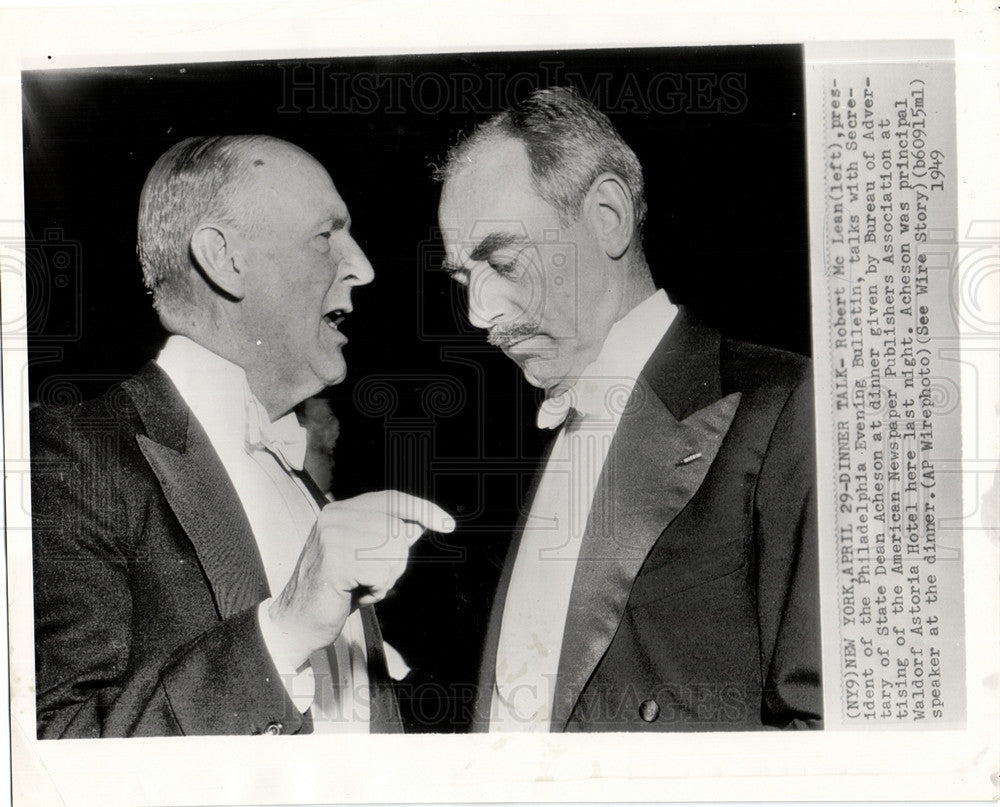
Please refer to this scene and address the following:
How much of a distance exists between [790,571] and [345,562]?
26.0 inches

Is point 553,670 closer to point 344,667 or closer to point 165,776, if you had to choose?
point 344,667

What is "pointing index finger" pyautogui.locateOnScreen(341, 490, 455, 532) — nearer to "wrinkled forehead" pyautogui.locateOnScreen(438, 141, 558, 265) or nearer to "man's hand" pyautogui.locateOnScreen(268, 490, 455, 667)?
Answer: "man's hand" pyautogui.locateOnScreen(268, 490, 455, 667)

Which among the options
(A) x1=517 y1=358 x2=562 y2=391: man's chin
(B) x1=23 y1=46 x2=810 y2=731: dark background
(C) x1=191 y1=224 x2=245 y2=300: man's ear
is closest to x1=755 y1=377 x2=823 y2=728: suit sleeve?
(B) x1=23 y1=46 x2=810 y2=731: dark background

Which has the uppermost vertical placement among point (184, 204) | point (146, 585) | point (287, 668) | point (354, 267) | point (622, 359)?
point (184, 204)

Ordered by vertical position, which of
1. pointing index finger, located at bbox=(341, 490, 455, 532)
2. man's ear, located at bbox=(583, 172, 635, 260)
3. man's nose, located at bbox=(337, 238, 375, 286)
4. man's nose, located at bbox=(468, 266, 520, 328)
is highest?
man's ear, located at bbox=(583, 172, 635, 260)

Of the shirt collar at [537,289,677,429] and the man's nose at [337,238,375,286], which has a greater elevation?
the man's nose at [337,238,375,286]

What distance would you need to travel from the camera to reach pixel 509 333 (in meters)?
1.30

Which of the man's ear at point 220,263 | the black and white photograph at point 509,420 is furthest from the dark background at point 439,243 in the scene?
the man's ear at point 220,263

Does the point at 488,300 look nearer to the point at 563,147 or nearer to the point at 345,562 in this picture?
the point at 563,147

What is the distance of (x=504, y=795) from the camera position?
51.1 inches

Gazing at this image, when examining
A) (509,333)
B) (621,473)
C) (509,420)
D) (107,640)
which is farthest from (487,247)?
(107,640)

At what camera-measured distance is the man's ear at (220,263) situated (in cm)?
130

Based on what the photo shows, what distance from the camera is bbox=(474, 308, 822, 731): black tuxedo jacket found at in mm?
1246

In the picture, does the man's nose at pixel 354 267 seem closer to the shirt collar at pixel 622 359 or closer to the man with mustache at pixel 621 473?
the man with mustache at pixel 621 473
